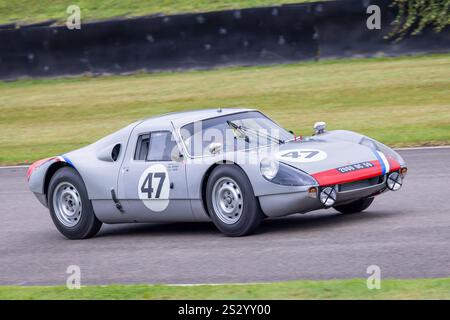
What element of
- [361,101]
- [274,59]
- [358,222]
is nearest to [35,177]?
[358,222]

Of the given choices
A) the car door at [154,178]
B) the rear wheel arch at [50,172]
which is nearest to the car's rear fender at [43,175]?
the rear wheel arch at [50,172]

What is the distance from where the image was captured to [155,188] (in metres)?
8.98

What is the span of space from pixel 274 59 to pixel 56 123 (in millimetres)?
5246

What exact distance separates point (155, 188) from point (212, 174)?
0.70 m

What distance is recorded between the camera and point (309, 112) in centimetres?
1964

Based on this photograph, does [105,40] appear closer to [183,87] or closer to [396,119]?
[183,87]

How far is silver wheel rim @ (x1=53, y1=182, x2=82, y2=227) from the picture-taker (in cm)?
966

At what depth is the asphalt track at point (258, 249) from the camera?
283 inches

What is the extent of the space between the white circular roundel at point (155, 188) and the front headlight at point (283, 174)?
3.61 ft

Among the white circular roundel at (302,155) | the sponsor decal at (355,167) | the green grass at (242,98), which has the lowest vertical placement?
the green grass at (242,98)

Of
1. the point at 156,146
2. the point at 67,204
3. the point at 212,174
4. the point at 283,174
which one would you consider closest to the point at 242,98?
the point at 67,204

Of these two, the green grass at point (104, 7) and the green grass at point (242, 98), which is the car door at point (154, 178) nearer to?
the green grass at point (242, 98)

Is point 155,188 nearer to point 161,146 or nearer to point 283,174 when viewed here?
point 161,146

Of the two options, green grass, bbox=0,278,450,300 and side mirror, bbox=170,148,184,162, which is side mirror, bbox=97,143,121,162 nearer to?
side mirror, bbox=170,148,184,162
